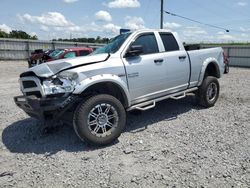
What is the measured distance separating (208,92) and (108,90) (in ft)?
10.2

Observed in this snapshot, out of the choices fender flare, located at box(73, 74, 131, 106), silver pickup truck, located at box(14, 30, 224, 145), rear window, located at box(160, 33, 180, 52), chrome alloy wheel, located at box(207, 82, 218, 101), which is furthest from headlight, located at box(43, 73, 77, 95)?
chrome alloy wheel, located at box(207, 82, 218, 101)

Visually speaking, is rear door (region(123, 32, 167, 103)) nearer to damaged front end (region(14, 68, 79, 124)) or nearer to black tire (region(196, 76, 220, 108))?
damaged front end (region(14, 68, 79, 124))

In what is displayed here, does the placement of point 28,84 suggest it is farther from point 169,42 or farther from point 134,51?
point 169,42

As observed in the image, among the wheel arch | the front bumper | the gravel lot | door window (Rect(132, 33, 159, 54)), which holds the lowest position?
the gravel lot

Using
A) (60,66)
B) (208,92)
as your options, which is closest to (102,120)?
(60,66)

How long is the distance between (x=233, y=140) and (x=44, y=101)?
334cm

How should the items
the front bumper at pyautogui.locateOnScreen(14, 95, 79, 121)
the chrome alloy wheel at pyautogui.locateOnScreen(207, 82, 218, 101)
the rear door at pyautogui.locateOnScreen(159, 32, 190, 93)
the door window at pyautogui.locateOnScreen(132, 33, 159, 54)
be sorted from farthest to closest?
the chrome alloy wheel at pyautogui.locateOnScreen(207, 82, 218, 101) < the rear door at pyautogui.locateOnScreen(159, 32, 190, 93) < the door window at pyautogui.locateOnScreen(132, 33, 159, 54) < the front bumper at pyautogui.locateOnScreen(14, 95, 79, 121)

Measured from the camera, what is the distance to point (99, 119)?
4105 mm

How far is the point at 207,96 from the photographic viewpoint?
6.24 meters

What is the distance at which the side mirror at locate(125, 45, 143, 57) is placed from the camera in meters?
4.40

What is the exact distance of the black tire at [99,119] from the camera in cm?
389

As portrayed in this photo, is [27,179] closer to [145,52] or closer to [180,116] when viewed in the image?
[145,52]

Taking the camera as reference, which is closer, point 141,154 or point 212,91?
point 141,154

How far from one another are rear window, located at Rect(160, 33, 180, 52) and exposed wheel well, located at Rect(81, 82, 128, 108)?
1603 millimetres
